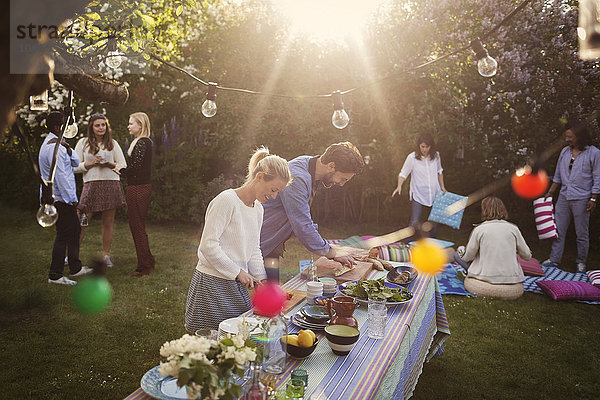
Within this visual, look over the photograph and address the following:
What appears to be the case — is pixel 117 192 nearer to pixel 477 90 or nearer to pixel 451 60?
pixel 451 60

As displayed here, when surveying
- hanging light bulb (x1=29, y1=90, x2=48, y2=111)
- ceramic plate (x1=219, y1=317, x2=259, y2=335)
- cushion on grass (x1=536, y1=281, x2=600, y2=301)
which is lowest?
cushion on grass (x1=536, y1=281, x2=600, y2=301)

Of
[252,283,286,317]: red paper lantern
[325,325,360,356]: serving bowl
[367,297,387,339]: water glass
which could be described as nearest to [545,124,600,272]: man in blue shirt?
[367,297,387,339]: water glass

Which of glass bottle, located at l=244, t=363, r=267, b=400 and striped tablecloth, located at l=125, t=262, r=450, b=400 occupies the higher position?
glass bottle, located at l=244, t=363, r=267, b=400

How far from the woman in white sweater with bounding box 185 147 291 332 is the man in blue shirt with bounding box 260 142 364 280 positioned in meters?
0.61

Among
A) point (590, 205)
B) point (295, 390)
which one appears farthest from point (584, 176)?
point (295, 390)

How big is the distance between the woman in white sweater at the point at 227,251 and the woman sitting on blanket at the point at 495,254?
323 cm

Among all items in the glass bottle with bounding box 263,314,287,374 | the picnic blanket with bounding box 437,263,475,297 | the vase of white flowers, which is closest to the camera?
the vase of white flowers

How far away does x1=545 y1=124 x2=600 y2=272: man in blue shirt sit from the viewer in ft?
22.4

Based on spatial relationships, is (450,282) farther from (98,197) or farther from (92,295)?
(98,197)

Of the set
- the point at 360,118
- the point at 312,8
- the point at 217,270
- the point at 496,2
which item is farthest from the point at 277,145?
the point at 217,270

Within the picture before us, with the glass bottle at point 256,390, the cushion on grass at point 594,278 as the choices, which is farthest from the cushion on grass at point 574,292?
the glass bottle at point 256,390

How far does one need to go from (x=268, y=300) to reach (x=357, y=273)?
110 centimetres

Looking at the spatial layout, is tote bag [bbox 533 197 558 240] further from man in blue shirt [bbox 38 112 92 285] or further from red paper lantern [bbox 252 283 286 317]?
man in blue shirt [bbox 38 112 92 285]

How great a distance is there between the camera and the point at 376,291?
9.71 ft
